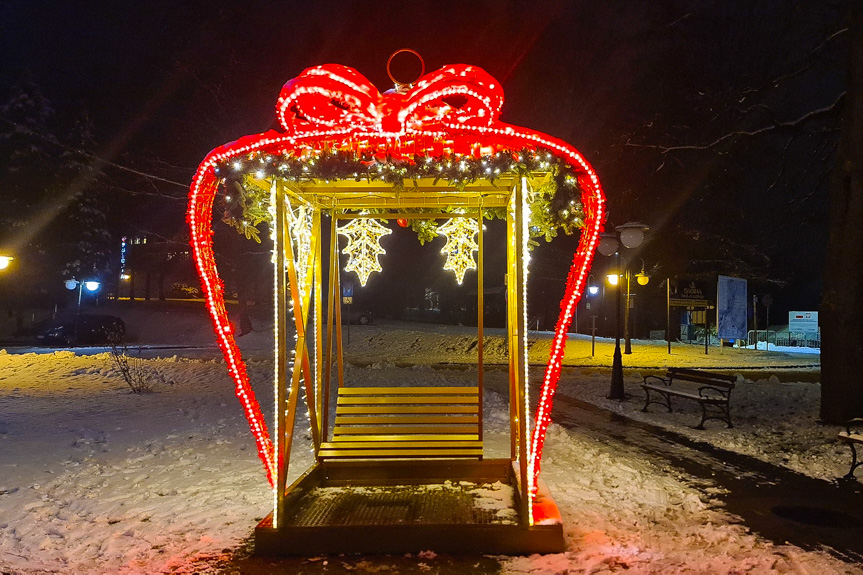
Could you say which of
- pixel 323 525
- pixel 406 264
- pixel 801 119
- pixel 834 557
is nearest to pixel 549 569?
pixel 323 525

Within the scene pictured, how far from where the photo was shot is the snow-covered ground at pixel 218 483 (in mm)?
4691

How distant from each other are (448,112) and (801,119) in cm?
956

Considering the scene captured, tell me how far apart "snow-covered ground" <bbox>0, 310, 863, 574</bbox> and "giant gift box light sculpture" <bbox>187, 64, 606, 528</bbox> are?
1184 millimetres

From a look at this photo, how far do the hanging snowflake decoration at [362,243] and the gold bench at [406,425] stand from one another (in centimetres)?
155

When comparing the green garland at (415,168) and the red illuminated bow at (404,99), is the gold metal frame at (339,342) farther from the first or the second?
the red illuminated bow at (404,99)

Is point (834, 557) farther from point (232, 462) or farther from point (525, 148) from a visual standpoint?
point (232, 462)

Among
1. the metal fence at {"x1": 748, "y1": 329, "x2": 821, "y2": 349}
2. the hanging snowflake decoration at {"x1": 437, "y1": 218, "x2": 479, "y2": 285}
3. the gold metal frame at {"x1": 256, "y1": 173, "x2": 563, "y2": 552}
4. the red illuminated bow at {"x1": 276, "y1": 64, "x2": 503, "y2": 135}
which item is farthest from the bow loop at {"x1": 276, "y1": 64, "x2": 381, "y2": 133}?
the metal fence at {"x1": 748, "y1": 329, "x2": 821, "y2": 349}

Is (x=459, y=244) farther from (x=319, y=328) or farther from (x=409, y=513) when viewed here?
(x=409, y=513)

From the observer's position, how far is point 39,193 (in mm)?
23859

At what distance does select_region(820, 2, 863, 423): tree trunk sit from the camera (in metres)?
9.39

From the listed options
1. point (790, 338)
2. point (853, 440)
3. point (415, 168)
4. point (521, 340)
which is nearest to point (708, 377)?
point (853, 440)

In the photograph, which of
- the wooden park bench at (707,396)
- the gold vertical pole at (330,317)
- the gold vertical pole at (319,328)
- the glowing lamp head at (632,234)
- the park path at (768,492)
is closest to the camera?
the park path at (768,492)

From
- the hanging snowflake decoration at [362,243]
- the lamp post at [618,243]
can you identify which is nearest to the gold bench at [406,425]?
the hanging snowflake decoration at [362,243]

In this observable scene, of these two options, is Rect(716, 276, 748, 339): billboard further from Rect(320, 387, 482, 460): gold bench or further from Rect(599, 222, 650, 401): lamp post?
Rect(320, 387, 482, 460): gold bench
